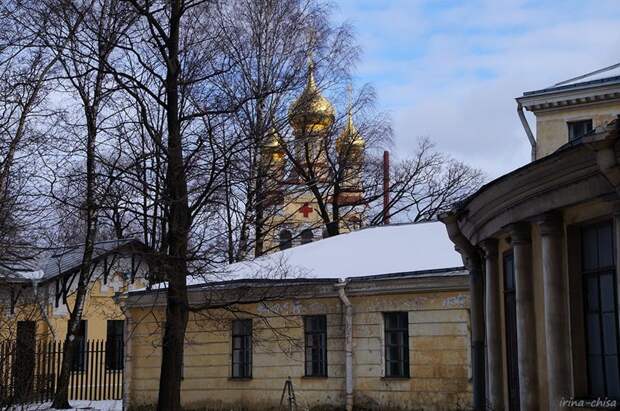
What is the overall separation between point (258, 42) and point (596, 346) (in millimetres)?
24095

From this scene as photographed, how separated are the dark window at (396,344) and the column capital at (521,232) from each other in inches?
391

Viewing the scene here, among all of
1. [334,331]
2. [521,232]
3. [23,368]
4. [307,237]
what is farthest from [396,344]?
[307,237]

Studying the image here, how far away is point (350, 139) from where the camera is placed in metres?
35.3

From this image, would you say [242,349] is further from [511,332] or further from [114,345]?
[511,332]

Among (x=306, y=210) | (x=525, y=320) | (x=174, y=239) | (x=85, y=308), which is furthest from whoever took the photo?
(x=306, y=210)

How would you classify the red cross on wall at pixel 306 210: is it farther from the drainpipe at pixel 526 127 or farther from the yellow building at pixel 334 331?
the drainpipe at pixel 526 127

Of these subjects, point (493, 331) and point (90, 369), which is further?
point (90, 369)

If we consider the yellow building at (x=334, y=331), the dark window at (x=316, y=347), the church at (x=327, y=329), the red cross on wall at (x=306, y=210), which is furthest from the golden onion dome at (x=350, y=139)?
the dark window at (x=316, y=347)

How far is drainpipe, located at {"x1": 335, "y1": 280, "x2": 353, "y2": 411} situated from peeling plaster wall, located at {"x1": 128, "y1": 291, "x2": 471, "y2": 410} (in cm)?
10

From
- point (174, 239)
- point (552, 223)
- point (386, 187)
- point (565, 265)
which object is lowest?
point (565, 265)

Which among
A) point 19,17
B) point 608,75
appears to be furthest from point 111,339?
point 608,75

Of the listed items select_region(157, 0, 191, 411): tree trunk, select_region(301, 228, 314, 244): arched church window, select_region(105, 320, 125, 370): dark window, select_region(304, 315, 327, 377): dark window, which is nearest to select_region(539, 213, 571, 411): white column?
select_region(157, 0, 191, 411): tree trunk

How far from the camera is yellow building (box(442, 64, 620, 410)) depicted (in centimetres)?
804

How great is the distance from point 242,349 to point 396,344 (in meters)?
3.94
